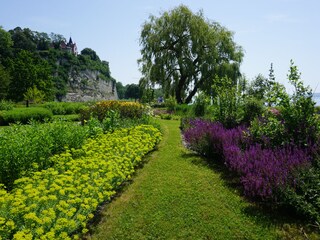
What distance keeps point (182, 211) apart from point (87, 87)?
405ft

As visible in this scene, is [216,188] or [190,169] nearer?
[216,188]

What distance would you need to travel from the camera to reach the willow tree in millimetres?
27219

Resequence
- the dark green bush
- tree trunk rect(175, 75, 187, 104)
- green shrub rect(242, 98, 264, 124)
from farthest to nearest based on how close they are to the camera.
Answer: tree trunk rect(175, 75, 187, 104) < green shrub rect(242, 98, 264, 124) < the dark green bush

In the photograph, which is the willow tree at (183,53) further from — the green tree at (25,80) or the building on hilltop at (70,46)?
the building on hilltop at (70,46)

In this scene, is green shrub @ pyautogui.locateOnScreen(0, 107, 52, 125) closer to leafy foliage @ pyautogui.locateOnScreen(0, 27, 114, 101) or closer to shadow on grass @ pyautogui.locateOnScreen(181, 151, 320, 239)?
shadow on grass @ pyautogui.locateOnScreen(181, 151, 320, 239)

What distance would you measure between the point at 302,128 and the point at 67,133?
18.2 feet

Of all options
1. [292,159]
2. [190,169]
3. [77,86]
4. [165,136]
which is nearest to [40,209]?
[190,169]

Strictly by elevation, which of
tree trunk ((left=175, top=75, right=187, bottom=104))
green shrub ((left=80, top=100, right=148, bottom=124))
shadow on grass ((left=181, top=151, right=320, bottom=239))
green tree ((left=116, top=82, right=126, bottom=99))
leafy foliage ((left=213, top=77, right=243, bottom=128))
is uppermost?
green tree ((left=116, top=82, right=126, bottom=99))

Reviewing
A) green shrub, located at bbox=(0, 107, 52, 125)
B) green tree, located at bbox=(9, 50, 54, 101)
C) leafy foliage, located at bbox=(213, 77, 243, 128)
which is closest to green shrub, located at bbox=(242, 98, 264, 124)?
leafy foliage, located at bbox=(213, 77, 243, 128)

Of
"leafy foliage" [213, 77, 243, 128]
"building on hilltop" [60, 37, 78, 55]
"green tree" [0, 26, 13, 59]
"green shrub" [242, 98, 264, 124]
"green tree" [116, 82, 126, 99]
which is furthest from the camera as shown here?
"green tree" [116, 82, 126, 99]

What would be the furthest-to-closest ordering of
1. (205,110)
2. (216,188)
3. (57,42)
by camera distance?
(57,42), (205,110), (216,188)

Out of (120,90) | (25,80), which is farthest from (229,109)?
(120,90)

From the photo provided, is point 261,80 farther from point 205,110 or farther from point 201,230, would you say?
point 201,230

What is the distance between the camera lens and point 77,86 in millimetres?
115188
